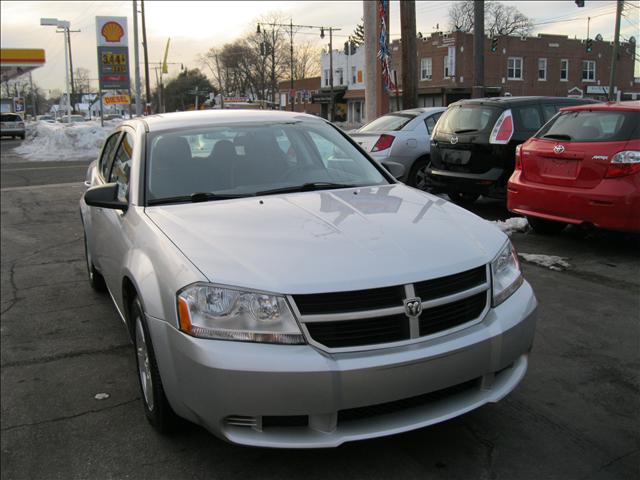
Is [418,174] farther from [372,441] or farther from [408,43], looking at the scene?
[372,441]

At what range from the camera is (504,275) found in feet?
9.70

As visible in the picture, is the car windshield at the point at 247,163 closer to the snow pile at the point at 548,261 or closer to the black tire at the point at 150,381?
the black tire at the point at 150,381

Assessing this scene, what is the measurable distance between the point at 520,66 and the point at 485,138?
48754 millimetres

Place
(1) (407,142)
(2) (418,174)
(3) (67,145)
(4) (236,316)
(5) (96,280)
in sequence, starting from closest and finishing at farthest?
(4) (236,316) → (5) (96,280) → (1) (407,142) → (2) (418,174) → (3) (67,145)

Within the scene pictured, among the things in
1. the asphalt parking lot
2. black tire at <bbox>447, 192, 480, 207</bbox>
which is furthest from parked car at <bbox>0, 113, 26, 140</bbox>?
the asphalt parking lot

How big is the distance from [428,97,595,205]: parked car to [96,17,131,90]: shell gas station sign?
86.4 feet

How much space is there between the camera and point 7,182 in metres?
15.2

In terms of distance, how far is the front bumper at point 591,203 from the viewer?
5.68 m

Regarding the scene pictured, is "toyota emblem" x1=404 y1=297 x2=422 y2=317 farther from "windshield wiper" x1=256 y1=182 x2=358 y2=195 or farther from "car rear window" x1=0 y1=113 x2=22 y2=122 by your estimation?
"car rear window" x1=0 y1=113 x2=22 y2=122

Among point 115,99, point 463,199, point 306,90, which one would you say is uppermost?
point 306,90

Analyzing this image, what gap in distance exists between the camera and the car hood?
2.49 metres

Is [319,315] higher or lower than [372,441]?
higher

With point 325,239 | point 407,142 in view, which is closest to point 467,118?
point 407,142

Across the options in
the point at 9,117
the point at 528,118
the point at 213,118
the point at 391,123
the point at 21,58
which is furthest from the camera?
the point at 21,58
